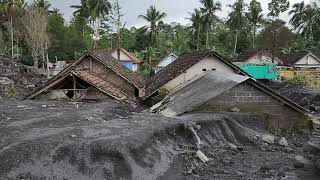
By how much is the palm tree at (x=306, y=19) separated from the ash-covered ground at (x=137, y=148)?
55361 mm

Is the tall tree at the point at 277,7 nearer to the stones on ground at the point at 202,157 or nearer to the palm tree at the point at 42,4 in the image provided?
the palm tree at the point at 42,4

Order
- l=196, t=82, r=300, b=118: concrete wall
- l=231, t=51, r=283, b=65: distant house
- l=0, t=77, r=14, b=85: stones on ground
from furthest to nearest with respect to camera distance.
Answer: l=231, t=51, r=283, b=65: distant house < l=0, t=77, r=14, b=85: stones on ground < l=196, t=82, r=300, b=118: concrete wall

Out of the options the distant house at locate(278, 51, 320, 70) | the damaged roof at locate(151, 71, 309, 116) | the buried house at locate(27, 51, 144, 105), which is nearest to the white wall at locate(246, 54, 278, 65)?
the distant house at locate(278, 51, 320, 70)

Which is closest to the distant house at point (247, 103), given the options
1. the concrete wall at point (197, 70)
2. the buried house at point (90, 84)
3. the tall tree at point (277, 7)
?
the buried house at point (90, 84)

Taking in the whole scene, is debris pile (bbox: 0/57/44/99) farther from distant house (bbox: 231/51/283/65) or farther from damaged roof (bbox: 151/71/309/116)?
distant house (bbox: 231/51/283/65)

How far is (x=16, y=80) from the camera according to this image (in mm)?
42875

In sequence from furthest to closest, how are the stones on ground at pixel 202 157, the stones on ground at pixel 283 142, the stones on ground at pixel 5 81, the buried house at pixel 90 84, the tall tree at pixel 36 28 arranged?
the tall tree at pixel 36 28, the stones on ground at pixel 5 81, the buried house at pixel 90 84, the stones on ground at pixel 283 142, the stones on ground at pixel 202 157

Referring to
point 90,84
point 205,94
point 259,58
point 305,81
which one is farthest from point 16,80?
point 259,58

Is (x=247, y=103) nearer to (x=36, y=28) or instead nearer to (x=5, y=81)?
(x=5, y=81)

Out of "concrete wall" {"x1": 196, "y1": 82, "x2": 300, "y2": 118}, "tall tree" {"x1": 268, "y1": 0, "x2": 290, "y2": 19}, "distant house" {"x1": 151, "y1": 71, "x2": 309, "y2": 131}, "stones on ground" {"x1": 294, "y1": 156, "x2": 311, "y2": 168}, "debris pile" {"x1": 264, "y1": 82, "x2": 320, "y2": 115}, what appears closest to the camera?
"stones on ground" {"x1": 294, "y1": 156, "x2": 311, "y2": 168}

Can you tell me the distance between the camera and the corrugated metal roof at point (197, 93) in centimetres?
2167

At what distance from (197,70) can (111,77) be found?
5.89m

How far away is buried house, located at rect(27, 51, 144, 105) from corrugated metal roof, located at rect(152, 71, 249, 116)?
355 centimetres

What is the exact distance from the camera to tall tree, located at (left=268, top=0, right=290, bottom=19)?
83.8 meters
